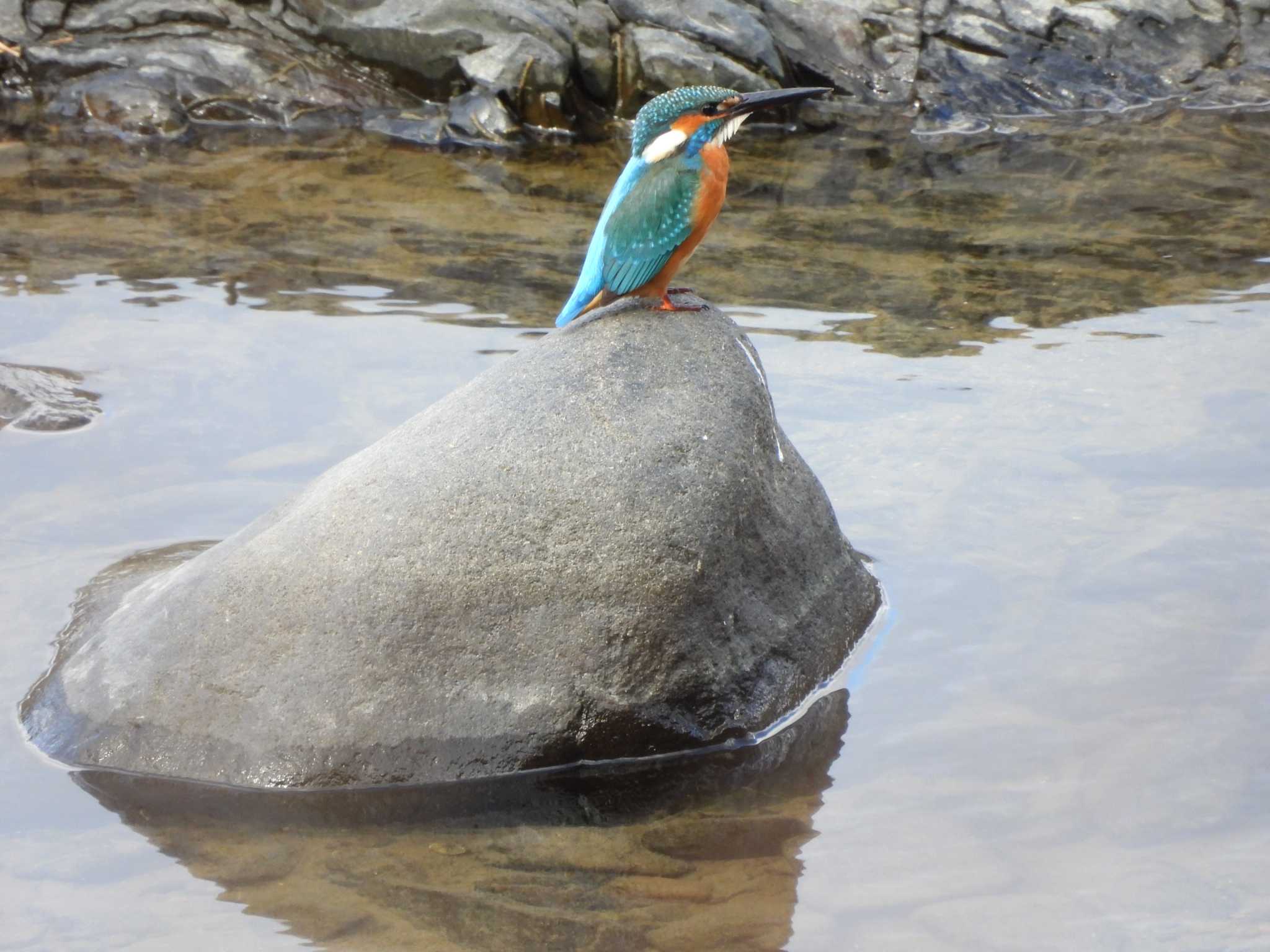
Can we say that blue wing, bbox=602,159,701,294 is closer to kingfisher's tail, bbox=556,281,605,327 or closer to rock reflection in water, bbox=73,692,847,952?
kingfisher's tail, bbox=556,281,605,327

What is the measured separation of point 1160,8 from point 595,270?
838 centimetres

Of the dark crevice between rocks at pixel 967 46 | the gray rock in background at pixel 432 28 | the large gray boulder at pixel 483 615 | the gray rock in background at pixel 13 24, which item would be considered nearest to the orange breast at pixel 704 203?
the large gray boulder at pixel 483 615

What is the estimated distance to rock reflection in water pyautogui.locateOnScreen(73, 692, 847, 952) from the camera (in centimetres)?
293

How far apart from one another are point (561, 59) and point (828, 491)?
5548 millimetres

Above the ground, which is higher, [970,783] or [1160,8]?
[1160,8]

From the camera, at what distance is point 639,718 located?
3.38m

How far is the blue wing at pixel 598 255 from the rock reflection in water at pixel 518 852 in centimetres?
122

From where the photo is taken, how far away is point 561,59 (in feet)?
30.9

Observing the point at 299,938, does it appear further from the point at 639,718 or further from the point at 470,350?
the point at 470,350

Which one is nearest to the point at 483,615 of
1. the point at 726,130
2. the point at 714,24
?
the point at 726,130

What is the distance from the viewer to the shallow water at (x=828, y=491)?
9.95 ft

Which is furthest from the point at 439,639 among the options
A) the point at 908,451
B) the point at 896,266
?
the point at 896,266

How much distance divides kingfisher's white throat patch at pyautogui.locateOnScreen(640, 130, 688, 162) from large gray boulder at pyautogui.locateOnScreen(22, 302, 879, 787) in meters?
0.54

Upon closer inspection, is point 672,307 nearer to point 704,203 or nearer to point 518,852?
point 704,203
